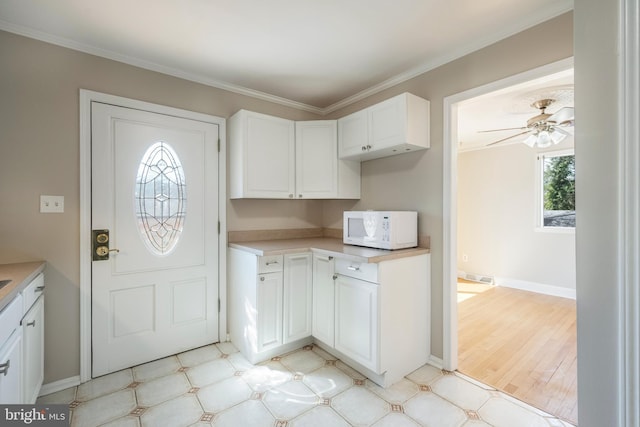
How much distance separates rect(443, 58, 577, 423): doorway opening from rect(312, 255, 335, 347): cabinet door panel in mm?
880

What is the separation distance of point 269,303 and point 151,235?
1096 millimetres

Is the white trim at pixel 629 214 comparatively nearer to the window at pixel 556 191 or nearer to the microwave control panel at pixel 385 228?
the microwave control panel at pixel 385 228

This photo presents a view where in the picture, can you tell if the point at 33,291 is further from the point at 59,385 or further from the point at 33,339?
the point at 59,385

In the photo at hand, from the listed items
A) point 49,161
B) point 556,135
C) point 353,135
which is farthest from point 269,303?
point 556,135

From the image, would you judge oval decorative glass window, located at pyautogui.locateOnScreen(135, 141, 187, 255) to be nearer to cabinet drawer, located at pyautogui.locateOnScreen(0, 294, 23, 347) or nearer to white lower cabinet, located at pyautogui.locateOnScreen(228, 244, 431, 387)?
white lower cabinet, located at pyautogui.locateOnScreen(228, 244, 431, 387)

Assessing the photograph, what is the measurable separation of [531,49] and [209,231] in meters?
2.73

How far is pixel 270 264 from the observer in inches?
91.7

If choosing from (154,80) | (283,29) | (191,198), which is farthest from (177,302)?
(283,29)

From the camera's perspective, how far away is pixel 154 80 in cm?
236

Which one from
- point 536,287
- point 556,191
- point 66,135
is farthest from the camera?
point 536,287

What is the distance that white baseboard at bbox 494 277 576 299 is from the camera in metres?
4.05

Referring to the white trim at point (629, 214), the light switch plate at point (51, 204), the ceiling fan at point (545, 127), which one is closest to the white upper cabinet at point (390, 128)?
the ceiling fan at point (545, 127)

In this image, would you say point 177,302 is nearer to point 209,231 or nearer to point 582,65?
point 209,231

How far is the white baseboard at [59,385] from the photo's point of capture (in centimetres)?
193
